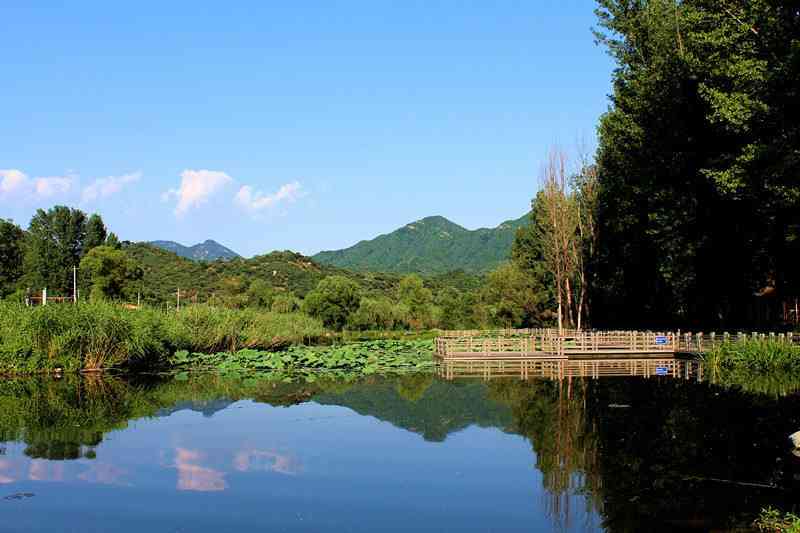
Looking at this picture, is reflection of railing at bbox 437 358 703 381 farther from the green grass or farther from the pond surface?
the green grass

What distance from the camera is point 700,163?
33500mm

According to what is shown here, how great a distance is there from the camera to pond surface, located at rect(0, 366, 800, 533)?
9.96 meters

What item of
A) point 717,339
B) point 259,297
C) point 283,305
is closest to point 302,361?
point 717,339

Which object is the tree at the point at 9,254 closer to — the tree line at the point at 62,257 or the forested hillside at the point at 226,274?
the tree line at the point at 62,257

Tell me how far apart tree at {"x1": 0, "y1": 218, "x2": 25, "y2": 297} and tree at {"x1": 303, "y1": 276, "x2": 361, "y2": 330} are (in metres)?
30.5

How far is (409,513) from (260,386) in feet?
54.2

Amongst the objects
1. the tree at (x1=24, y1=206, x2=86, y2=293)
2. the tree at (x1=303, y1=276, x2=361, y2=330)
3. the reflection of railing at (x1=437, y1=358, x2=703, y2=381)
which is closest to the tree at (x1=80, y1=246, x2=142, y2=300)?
the tree at (x1=24, y1=206, x2=86, y2=293)

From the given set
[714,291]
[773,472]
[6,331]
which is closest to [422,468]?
[773,472]

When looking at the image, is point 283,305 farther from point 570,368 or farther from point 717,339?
point 717,339

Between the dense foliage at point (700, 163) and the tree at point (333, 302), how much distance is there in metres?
33.1

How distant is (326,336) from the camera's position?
54469mm

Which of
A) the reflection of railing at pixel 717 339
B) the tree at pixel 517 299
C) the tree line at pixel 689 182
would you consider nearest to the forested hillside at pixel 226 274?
the tree at pixel 517 299

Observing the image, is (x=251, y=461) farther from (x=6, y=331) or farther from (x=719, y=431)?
(x=6, y=331)

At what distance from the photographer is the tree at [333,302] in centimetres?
7519
